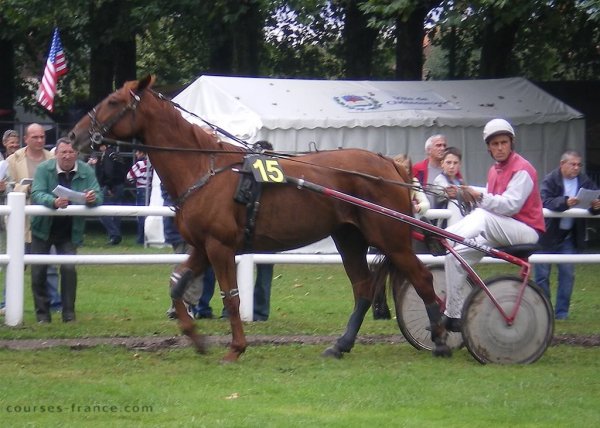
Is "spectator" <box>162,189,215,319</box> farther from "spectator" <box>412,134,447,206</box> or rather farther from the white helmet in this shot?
the white helmet

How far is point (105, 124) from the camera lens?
913 centimetres

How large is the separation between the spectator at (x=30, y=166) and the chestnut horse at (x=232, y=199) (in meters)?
3.20

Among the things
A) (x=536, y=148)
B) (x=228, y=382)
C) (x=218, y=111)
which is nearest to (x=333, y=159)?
(x=228, y=382)

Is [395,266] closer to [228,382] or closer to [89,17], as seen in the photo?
[228,382]

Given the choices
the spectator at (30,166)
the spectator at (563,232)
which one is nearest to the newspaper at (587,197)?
the spectator at (563,232)

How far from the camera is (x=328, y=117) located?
20.2 meters

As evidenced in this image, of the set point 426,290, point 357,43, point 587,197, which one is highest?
point 357,43

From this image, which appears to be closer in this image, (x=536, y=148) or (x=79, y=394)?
(x=79, y=394)

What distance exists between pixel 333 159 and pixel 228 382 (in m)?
2.28

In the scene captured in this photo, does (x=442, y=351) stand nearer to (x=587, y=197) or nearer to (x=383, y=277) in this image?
(x=383, y=277)

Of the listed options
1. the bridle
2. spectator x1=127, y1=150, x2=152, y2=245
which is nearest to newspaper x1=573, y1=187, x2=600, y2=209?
the bridle

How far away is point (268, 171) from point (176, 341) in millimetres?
2136

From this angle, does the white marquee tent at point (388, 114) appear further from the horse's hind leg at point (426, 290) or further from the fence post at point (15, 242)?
the horse's hind leg at point (426, 290)

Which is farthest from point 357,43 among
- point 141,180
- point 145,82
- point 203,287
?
point 145,82
